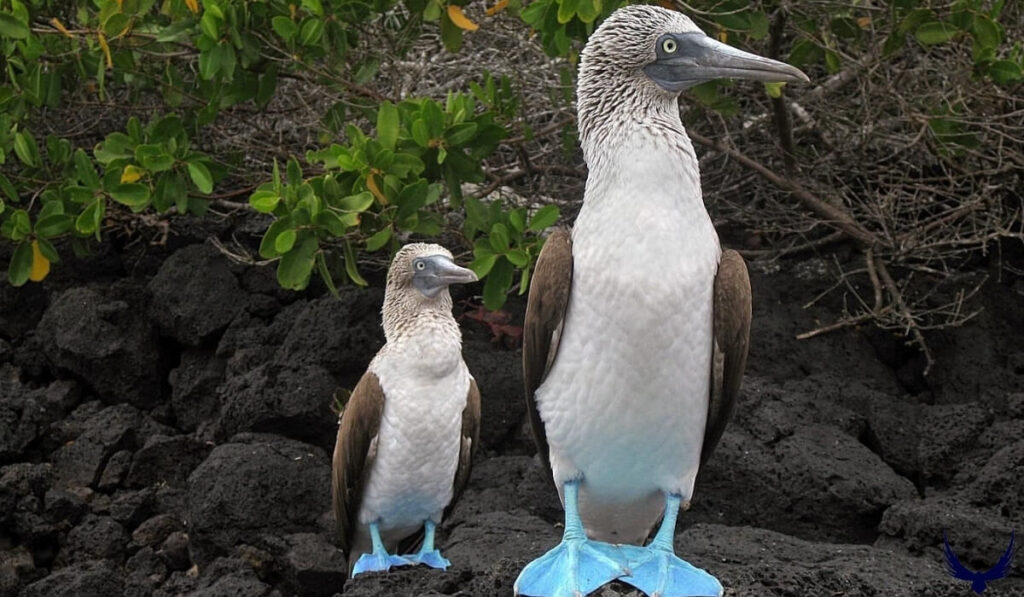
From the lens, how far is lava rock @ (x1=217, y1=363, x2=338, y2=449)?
18.2 feet

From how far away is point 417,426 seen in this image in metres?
4.58

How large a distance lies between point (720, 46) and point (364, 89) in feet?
8.21

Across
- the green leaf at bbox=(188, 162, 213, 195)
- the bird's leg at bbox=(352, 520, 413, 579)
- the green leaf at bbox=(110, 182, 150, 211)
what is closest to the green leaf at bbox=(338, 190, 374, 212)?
the green leaf at bbox=(188, 162, 213, 195)

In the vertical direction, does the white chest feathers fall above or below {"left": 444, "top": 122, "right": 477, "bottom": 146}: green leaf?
below

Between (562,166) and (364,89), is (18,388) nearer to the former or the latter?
(364,89)

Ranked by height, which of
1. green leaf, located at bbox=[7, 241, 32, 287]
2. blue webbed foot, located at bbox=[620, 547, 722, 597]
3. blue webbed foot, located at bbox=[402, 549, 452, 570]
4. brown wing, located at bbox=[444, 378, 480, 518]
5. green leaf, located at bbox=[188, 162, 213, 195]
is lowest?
blue webbed foot, located at bbox=[402, 549, 452, 570]

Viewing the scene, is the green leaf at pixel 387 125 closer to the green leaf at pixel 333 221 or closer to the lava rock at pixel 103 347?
the green leaf at pixel 333 221

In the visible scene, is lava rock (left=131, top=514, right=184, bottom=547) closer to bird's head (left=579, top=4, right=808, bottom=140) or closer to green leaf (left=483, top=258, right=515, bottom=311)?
green leaf (left=483, top=258, right=515, bottom=311)

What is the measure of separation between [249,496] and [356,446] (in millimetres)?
713

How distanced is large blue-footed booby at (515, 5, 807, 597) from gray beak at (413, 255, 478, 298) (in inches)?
47.0

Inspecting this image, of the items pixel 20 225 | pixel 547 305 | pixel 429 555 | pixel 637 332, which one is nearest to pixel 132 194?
pixel 20 225

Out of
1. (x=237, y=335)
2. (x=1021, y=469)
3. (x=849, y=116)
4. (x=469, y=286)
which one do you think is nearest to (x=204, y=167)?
(x=237, y=335)

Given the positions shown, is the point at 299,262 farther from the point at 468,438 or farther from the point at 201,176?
the point at 468,438

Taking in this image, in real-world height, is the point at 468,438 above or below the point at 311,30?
below
